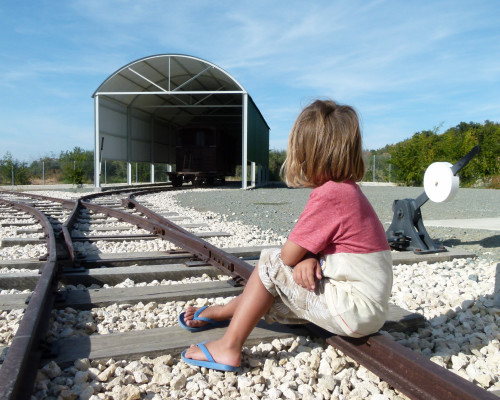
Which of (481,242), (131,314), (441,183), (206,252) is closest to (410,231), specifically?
(441,183)

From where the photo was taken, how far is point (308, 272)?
185 cm

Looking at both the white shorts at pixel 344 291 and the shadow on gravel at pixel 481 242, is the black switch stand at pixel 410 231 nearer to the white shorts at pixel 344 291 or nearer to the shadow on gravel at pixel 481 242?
the shadow on gravel at pixel 481 242

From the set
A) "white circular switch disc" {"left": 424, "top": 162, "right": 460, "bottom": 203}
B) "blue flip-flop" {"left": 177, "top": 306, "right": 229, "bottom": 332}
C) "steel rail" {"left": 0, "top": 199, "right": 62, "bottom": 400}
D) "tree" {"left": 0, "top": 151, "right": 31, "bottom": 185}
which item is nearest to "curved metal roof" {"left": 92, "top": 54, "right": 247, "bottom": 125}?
"tree" {"left": 0, "top": 151, "right": 31, "bottom": 185}

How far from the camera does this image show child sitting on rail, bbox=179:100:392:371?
182 centimetres

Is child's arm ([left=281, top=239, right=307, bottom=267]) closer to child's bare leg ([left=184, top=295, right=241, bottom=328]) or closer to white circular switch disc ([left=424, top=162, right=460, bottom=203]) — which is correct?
child's bare leg ([left=184, top=295, right=241, bottom=328])

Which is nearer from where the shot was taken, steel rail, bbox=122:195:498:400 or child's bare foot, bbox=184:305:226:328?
steel rail, bbox=122:195:498:400

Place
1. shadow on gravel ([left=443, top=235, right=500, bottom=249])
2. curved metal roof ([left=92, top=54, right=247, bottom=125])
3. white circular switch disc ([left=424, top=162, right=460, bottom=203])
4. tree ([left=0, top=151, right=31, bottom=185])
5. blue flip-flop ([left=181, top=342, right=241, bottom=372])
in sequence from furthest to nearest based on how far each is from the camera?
tree ([left=0, top=151, right=31, bottom=185]) → curved metal roof ([left=92, top=54, right=247, bottom=125]) → shadow on gravel ([left=443, top=235, right=500, bottom=249]) → white circular switch disc ([left=424, top=162, right=460, bottom=203]) → blue flip-flop ([left=181, top=342, right=241, bottom=372])

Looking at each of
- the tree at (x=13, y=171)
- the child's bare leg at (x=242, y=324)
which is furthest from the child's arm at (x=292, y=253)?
the tree at (x=13, y=171)

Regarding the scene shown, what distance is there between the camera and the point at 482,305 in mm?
2834

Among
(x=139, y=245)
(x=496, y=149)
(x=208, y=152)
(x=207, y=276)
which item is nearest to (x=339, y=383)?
(x=207, y=276)

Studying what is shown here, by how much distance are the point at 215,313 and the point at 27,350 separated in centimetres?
84

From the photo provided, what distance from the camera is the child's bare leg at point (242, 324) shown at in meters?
1.95

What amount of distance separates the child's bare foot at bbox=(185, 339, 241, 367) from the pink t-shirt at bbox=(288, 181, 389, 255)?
537 mm

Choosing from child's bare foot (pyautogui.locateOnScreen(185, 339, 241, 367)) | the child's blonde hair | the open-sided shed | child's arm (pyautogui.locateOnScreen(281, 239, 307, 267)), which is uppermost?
the open-sided shed
